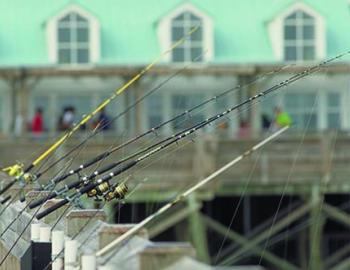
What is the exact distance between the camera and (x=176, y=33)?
129 ft

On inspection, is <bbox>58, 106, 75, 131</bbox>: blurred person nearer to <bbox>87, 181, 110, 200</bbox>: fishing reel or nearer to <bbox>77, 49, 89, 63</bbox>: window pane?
<bbox>77, 49, 89, 63</bbox>: window pane

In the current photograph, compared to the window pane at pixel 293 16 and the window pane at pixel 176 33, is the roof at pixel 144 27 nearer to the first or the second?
the window pane at pixel 293 16

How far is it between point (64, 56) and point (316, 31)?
6216 millimetres

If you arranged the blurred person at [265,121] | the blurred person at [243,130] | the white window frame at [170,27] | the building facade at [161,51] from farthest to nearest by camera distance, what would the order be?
the white window frame at [170,27] < the building facade at [161,51] < the blurred person at [265,121] < the blurred person at [243,130]

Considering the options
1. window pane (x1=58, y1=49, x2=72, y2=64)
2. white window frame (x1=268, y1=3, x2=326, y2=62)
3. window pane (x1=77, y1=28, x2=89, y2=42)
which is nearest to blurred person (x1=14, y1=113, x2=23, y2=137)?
window pane (x1=58, y1=49, x2=72, y2=64)

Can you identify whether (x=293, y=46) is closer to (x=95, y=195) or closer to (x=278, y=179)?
(x=278, y=179)

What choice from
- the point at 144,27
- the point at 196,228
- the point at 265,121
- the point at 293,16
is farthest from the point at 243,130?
the point at 144,27

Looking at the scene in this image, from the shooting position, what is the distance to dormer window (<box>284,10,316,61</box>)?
129 ft

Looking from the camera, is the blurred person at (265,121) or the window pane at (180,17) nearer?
the blurred person at (265,121)

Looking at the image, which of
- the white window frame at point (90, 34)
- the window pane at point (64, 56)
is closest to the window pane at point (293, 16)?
the white window frame at point (90, 34)

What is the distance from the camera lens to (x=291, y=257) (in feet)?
113

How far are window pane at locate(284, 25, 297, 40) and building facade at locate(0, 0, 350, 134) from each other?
0.08 feet

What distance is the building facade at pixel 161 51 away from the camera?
38562mm

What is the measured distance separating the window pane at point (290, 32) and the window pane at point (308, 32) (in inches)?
9.6
